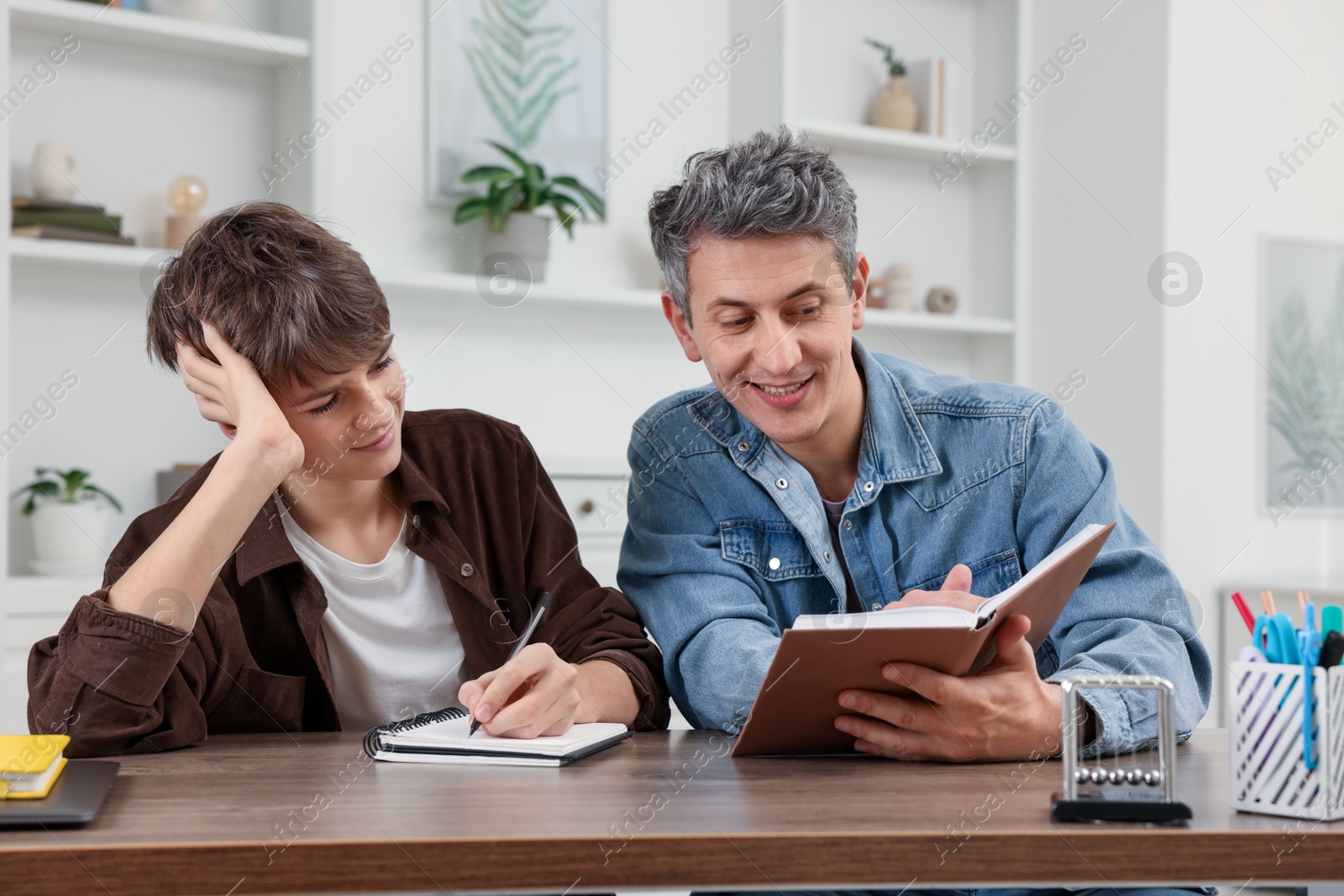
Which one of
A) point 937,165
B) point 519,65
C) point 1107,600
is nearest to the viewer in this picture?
point 1107,600

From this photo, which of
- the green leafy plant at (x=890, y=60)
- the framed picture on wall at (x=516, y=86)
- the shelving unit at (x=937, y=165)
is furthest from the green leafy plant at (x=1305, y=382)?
the framed picture on wall at (x=516, y=86)

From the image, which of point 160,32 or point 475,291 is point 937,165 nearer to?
point 475,291

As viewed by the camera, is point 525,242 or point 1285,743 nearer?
point 1285,743

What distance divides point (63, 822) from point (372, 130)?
254 centimetres

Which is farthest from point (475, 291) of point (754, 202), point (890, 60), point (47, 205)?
point (754, 202)

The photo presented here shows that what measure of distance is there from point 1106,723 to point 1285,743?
265 millimetres

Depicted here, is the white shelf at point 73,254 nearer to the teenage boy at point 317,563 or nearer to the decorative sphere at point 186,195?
the decorative sphere at point 186,195

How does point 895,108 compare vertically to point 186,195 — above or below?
above

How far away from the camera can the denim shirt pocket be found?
1558mm

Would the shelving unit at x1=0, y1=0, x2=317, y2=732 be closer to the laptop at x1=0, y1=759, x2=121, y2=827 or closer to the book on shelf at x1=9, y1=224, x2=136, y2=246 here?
the book on shelf at x1=9, y1=224, x2=136, y2=246

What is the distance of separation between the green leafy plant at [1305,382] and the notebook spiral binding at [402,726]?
3.14 m

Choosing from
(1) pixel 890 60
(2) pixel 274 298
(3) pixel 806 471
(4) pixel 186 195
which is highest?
(1) pixel 890 60

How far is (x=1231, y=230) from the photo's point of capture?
3.63 meters

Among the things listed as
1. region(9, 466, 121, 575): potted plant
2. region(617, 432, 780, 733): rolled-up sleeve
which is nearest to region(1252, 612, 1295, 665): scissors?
region(617, 432, 780, 733): rolled-up sleeve
